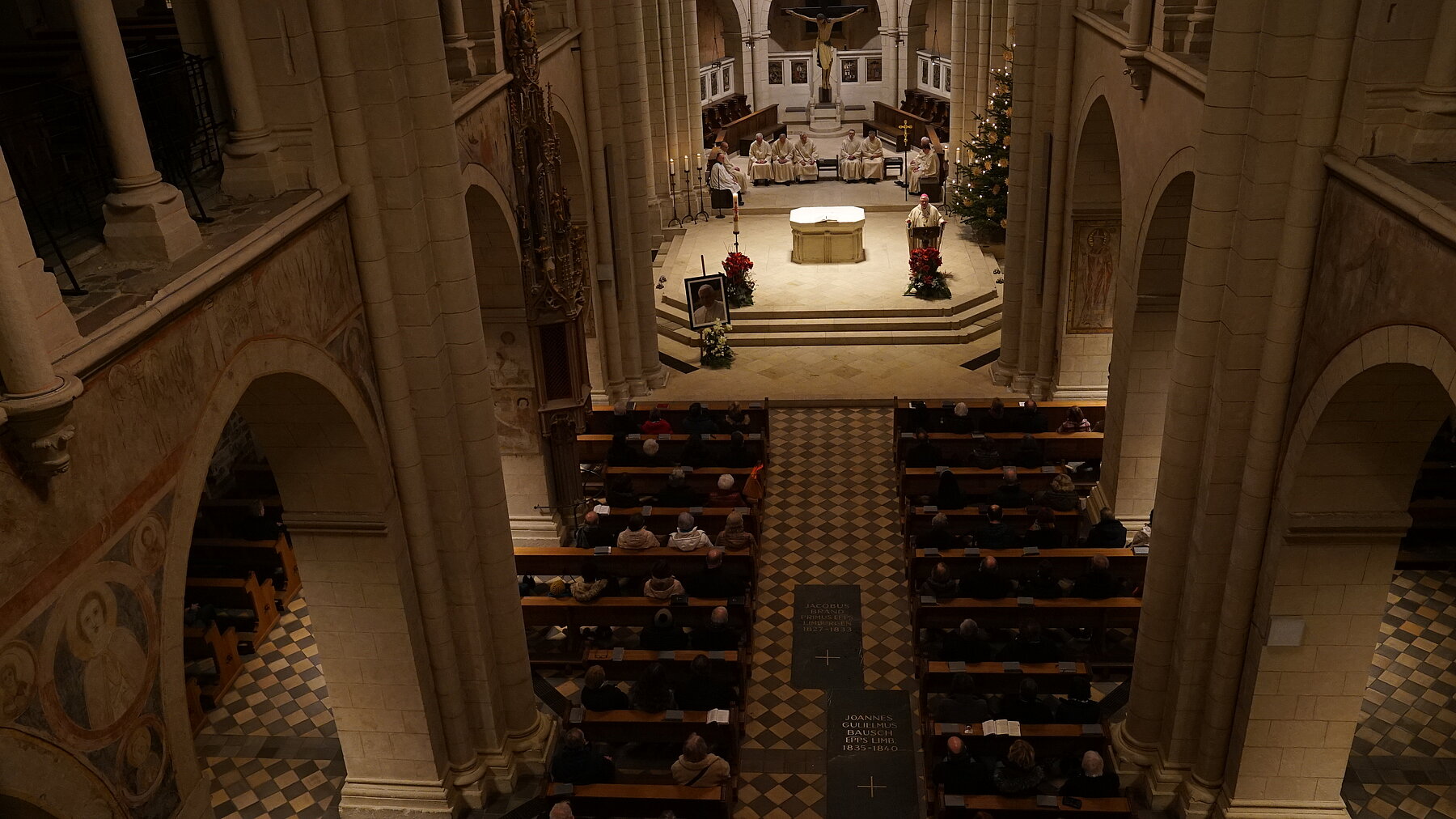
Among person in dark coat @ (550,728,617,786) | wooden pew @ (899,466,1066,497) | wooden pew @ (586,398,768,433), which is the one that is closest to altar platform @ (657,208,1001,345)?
wooden pew @ (586,398,768,433)

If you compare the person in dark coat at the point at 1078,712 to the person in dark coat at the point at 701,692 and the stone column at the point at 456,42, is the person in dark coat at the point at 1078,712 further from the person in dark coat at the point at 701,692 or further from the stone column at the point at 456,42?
the stone column at the point at 456,42

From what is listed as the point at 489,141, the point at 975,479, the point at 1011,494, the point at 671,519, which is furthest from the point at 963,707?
the point at 489,141

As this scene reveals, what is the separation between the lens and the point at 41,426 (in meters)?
5.19

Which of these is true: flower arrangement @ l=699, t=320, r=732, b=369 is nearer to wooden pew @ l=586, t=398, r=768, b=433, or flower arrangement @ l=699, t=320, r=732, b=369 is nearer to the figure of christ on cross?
wooden pew @ l=586, t=398, r=768, b=433

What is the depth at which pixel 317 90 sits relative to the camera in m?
8.42

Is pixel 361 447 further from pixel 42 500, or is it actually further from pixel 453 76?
pixel 453 76

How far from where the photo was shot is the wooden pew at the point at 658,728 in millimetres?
11250

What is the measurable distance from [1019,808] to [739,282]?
13.6 metres

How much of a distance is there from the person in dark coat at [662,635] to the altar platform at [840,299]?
9.24m

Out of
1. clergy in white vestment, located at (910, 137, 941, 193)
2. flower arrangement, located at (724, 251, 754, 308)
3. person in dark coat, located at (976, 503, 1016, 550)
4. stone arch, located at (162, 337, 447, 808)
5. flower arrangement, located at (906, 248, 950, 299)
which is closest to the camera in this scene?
stone arch, located at (162, 337, 447, 808)

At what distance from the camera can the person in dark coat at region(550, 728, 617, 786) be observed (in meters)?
10.6

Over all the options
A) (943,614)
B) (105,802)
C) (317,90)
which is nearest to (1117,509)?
(943,614)

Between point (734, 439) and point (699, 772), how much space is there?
20.0ft

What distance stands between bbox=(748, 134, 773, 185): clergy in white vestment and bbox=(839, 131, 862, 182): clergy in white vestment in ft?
5.92
